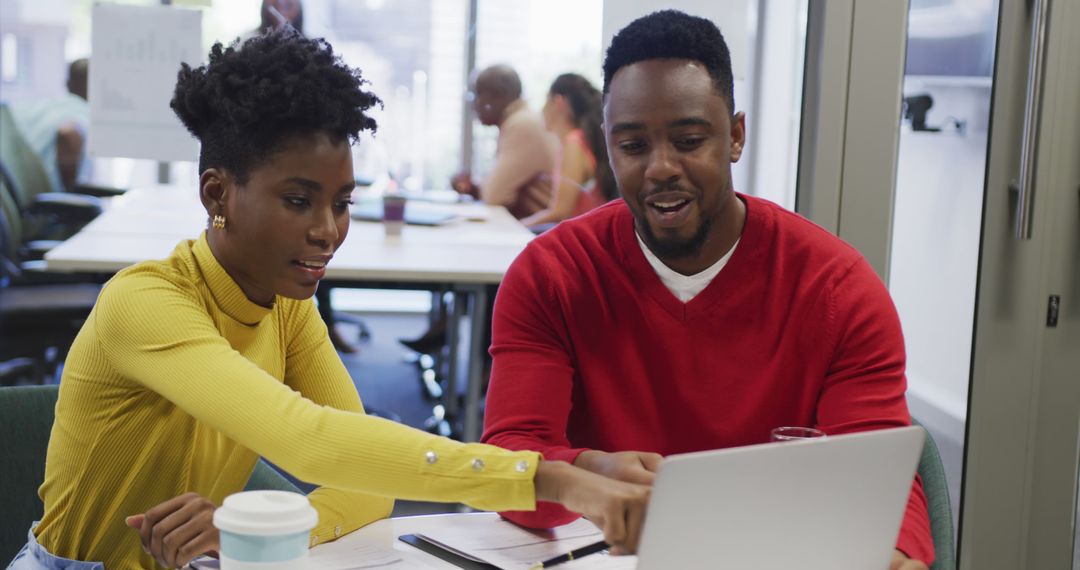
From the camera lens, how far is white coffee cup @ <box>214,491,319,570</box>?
2.84 ft

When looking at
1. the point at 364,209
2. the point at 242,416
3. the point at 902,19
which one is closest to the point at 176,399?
the point at 242,416

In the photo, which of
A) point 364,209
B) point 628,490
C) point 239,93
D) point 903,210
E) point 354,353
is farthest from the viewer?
point 354,353

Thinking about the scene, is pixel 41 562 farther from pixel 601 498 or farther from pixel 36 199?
pixel 36 199

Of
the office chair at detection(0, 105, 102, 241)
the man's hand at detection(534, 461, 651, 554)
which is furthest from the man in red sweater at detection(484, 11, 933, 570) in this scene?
the office chair at detection(0, 105, 102, 241)

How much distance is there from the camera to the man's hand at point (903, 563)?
126cm

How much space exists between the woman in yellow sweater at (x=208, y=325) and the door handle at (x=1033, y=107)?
1.54m

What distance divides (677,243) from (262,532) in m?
0.94

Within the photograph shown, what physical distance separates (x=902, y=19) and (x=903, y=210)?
0.44m

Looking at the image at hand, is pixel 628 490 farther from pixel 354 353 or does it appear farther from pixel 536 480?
pixel 354 353

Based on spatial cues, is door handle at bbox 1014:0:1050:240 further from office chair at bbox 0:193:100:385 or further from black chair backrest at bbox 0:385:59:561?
office chair at bbox 0:193:100:385

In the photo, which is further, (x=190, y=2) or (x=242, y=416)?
(x=190, y=2)

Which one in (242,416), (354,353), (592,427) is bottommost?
(354,353)

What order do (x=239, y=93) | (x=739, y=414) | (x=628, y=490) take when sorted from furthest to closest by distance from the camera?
1. (x=739, y=414)
2. (x=239, y=93)
3. (x=628, y=490)

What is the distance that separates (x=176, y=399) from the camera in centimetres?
122
